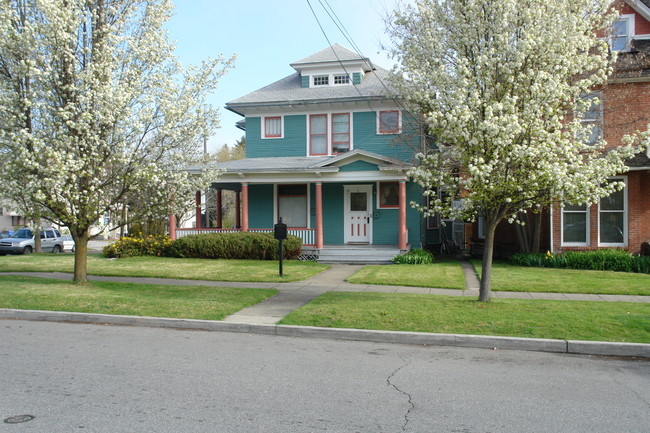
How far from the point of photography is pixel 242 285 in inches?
531

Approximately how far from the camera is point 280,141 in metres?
22.4

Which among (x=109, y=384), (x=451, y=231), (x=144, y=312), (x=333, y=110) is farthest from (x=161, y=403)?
(x=451, y=231)

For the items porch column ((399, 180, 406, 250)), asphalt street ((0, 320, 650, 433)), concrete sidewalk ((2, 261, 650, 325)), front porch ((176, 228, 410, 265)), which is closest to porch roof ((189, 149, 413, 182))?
porch column ((399, 180, 406, 250))

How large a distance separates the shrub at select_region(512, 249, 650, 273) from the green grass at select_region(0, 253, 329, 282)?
6.90 m

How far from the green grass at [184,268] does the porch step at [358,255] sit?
1.15 meters

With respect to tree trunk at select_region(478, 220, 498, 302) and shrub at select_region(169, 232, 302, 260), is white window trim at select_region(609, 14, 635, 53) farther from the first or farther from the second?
shrub at select_region(169, 232, 302, 260)

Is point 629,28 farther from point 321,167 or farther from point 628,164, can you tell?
point 321,167

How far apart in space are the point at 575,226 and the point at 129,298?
14.0 meters

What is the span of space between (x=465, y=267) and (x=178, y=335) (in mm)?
11445

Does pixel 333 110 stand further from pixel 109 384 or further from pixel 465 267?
pixel 109 384

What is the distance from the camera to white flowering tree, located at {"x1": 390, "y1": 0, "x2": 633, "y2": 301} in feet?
28.3

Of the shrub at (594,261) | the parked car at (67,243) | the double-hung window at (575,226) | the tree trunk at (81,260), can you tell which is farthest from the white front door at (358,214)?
the parked car at (67,243)

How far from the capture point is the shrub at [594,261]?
15.3 m

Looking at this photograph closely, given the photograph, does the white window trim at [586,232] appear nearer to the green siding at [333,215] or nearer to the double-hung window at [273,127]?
the green siding at [333,215]
